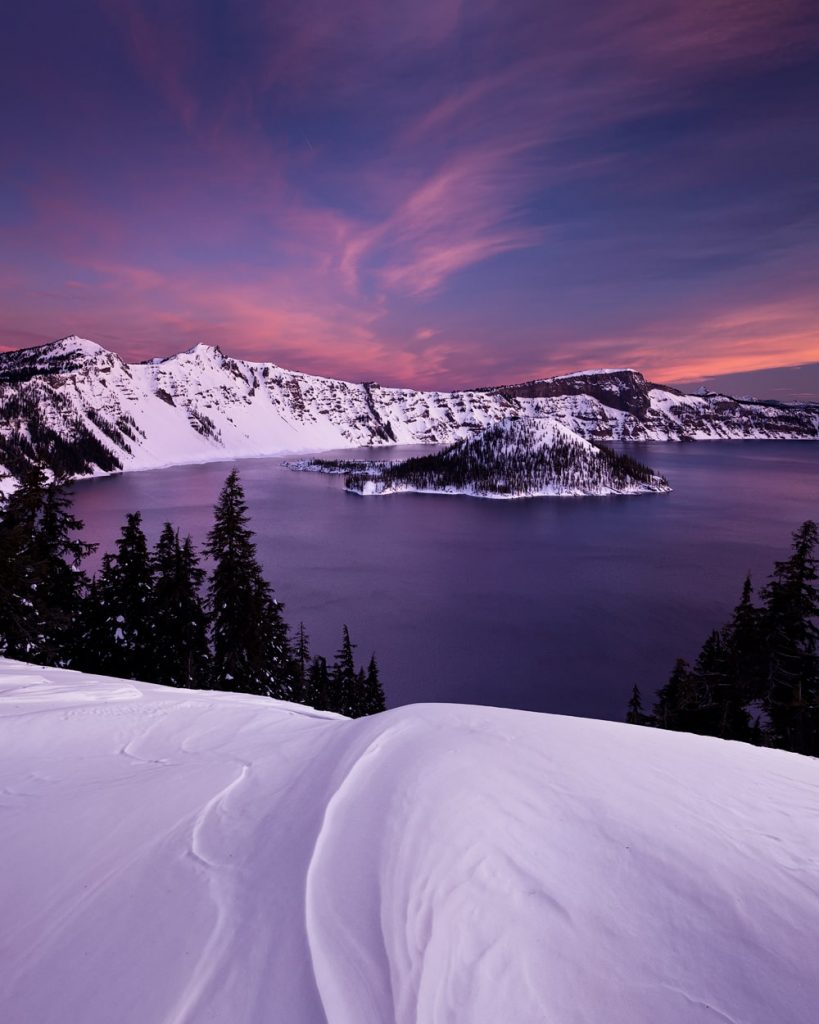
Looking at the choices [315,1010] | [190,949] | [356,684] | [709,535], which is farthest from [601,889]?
[709,535]

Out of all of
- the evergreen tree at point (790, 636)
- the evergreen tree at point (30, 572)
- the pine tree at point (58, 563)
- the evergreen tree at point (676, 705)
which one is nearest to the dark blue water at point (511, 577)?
the evergreen tree at point (676, 705)

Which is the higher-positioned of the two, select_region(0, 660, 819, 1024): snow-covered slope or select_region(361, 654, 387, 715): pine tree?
select_region(0, 660, 819, 1024): snow-covered slope

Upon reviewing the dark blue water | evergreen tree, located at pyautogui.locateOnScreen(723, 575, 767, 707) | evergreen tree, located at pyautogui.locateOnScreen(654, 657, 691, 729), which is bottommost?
the dark blue water

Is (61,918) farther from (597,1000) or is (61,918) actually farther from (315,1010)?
(597,1000)

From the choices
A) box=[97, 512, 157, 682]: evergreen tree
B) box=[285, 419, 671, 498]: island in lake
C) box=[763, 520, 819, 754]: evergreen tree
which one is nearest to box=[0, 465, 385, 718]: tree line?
box=[97, 512, 157, 682]: evergreen tree

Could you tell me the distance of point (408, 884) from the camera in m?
2.99

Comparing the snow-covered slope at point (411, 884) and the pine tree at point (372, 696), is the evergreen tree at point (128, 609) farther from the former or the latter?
the snow-covered slope at point (411, 884)

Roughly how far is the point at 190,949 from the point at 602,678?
3708 cm

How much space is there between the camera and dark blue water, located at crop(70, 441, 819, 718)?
36.2 metres

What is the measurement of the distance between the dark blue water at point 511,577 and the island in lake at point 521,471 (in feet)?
66.8

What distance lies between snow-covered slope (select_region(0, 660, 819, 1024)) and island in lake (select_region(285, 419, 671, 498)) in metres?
139

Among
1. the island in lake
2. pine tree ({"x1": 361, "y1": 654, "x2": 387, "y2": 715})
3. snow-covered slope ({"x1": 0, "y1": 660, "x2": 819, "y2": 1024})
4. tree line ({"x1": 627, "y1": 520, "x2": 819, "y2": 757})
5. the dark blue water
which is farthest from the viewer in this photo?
the island in lake

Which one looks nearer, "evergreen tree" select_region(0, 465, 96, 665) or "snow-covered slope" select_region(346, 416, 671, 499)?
"evergreen tree" select_region(0, 465, 96, 665)

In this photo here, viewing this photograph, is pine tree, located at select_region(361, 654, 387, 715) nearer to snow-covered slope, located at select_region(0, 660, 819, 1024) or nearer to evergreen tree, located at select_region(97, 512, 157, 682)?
evergreen tree, located at select_region(97, 512, 157, 682)
